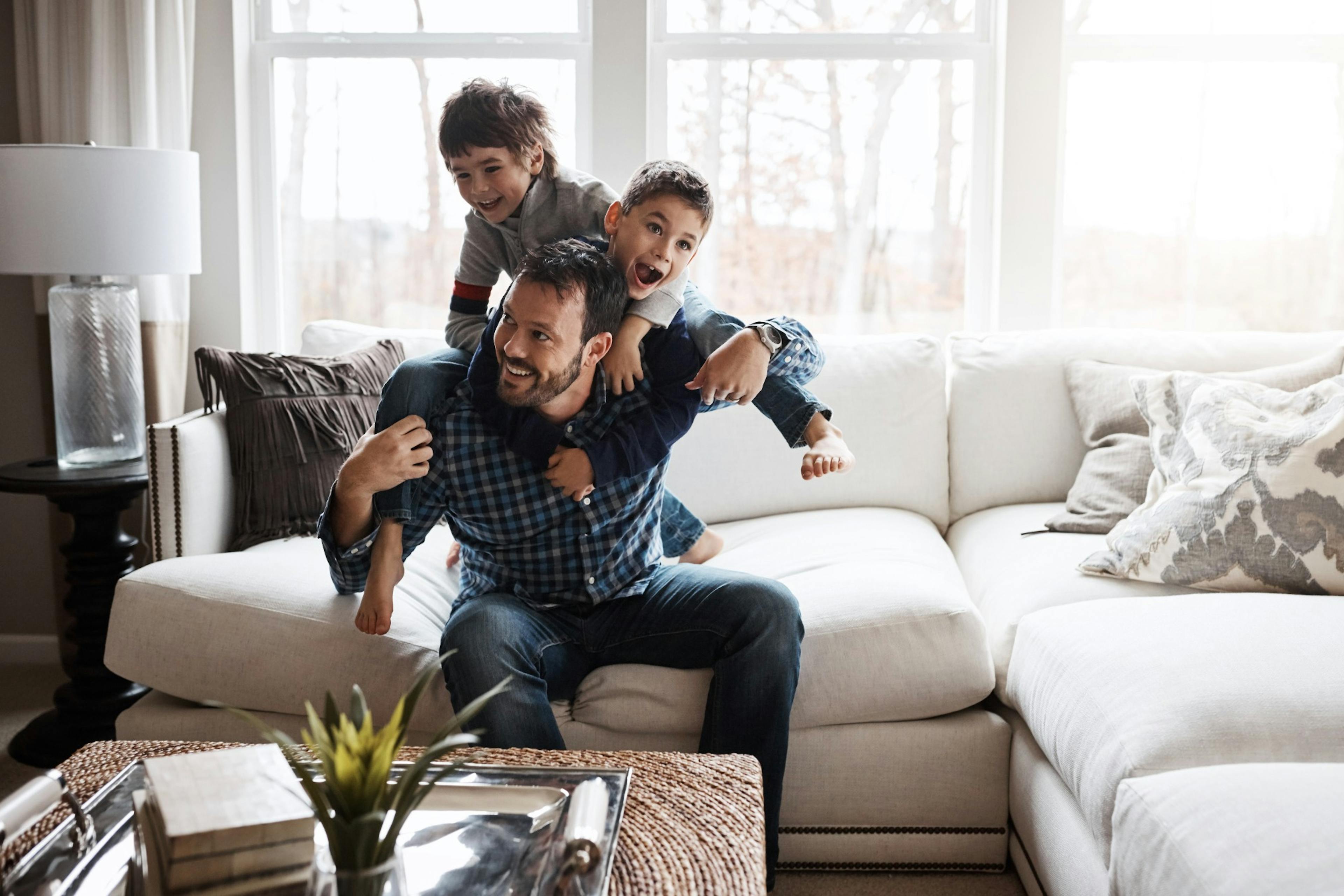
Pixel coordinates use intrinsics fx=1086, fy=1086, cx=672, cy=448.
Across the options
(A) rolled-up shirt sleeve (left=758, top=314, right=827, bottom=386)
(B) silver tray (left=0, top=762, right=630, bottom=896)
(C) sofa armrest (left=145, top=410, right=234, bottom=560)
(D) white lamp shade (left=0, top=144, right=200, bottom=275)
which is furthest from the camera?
(D) white lamp shade (left=0, top=144, right=200, bottom=275)

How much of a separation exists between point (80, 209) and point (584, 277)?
1.39 m

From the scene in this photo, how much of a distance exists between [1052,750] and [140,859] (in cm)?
120

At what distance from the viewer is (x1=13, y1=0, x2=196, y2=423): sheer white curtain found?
272 centimetres

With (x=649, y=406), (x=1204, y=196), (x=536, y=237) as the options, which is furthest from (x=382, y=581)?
(x=1204, y=196)

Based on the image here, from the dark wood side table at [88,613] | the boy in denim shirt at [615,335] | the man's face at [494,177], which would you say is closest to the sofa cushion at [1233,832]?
the boy in denim shirt at [615,335]

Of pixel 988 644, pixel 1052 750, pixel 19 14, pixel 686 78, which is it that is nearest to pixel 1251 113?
pixel 686 78

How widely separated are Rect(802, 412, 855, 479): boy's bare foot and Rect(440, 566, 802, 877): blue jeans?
220mm

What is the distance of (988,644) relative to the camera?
185 centimetres

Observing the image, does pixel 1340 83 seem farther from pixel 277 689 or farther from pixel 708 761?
pixel 277 689

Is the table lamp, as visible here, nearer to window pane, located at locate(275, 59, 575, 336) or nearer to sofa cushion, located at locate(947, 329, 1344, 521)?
window pane, located at locate(275, 59, 575, 336)

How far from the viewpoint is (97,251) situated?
2.35 meters

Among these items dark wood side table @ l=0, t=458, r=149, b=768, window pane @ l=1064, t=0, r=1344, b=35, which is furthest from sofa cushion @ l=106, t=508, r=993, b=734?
window pane @ l=1064, t=0, r=1344, b=35

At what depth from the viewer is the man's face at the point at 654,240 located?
162cm

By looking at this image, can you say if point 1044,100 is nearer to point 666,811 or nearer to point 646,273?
point 646,273
